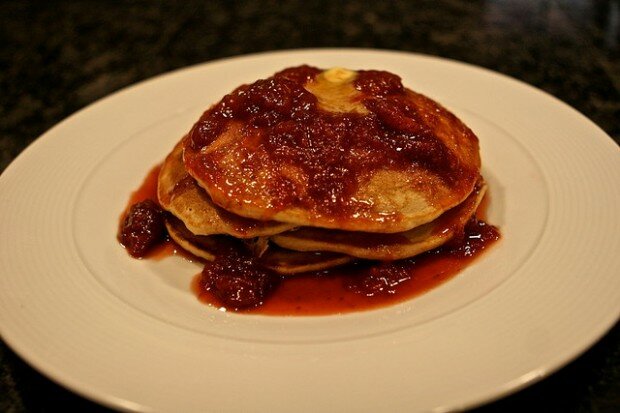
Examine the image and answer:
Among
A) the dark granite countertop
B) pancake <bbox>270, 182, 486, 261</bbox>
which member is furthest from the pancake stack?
the dark granite countertop

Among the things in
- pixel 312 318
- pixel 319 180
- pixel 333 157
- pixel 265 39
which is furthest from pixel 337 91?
pixel 265 39

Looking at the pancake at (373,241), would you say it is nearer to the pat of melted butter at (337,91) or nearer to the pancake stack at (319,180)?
the pancake stack at (319,180)

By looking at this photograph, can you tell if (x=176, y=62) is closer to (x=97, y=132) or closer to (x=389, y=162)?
Result: (x=97, y=132)

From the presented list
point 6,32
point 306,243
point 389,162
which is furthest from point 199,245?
point 6,32

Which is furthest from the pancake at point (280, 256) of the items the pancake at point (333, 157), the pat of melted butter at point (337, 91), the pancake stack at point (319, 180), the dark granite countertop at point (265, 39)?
the dark granite countertop at point (265, 39)

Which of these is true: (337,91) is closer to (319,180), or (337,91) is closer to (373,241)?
(319,180)

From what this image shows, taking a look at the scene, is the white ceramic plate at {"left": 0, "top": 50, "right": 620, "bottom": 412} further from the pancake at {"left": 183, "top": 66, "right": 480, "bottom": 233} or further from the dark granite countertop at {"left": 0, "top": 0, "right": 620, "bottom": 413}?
the dark granite countertop at {"left": 0, "top": 0, "right": 620, "bottom": 413}

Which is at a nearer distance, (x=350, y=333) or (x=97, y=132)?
(x=350, y=333)
